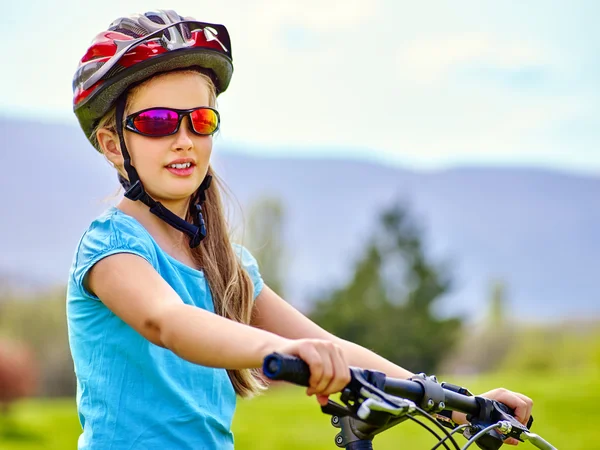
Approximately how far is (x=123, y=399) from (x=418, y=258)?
1446 inches

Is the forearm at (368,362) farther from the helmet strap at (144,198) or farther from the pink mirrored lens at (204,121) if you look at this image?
the pink mirrored lens at (204,121)

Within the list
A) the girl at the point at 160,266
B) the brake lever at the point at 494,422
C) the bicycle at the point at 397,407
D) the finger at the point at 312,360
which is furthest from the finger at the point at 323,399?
the brake lever at the point at 494,422

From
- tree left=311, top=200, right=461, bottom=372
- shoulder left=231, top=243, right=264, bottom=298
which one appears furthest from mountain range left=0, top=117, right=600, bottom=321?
shoulder left=231, top=243, right=264, bottom=298

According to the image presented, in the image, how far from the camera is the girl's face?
10.6 ft

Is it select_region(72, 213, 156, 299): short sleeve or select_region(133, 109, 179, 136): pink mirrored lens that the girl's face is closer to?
select_region(133, 109, 179, 136): pink mirrored lens

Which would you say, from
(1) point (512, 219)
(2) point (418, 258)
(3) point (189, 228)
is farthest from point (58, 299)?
(1) point (512, 219)

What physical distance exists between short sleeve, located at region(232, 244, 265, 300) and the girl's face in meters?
0.45

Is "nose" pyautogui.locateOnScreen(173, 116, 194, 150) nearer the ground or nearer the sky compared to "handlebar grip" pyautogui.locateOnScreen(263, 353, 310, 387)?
nearer the sky

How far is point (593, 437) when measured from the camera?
17.6 meters

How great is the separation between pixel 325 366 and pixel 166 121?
4.11 feet

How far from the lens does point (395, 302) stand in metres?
37.9

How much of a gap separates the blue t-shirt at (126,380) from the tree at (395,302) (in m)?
32.5

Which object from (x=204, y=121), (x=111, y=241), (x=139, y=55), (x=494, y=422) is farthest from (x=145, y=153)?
(x=494, y=422)

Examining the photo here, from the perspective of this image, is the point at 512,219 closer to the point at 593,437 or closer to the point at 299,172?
the point at 299,172
